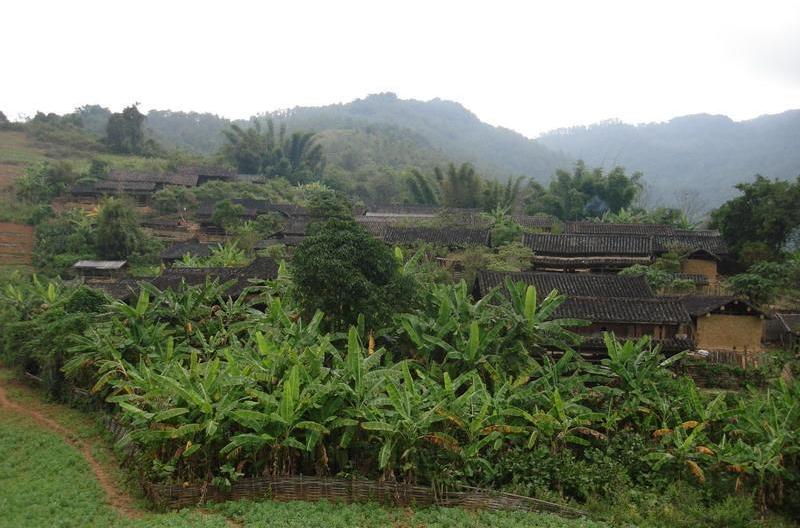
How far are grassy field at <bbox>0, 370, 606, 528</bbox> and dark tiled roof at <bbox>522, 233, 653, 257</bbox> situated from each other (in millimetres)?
19330

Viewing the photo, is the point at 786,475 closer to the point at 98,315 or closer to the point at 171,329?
the point at 171,329

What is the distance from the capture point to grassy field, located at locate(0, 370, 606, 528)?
1004 cm

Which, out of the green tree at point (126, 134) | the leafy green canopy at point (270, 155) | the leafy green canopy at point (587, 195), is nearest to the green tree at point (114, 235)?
the leafy green canopy at point (270, 155)

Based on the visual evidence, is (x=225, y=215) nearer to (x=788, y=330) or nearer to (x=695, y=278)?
(x=695, y=278)

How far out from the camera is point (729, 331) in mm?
20469

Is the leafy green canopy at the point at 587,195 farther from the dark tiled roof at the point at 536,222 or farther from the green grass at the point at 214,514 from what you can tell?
the green grass at the point at 214,514

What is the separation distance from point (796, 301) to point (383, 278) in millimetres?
18975

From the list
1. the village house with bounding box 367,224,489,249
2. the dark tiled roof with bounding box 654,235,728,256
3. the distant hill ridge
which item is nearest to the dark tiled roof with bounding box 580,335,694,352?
the dark tiled roof with bounding box 654,235,728,256

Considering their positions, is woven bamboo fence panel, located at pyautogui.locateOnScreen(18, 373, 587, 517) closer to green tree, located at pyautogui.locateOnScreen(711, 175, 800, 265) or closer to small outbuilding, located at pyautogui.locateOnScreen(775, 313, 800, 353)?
small outbuilding, located at pyautogui.locateOnScreen(775, 313, 800, 353)

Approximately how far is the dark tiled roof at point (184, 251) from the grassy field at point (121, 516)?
2181 centimetres

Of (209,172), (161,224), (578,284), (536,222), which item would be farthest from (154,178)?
(578,284)

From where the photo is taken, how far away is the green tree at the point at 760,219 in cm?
3088

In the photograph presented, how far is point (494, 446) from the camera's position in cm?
1152

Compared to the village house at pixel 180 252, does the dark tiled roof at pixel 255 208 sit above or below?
above
